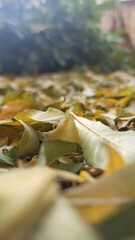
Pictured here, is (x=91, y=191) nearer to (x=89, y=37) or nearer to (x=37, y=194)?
(x=37, y=194)

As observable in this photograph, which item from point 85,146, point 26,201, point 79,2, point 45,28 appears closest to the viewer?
point 26,201

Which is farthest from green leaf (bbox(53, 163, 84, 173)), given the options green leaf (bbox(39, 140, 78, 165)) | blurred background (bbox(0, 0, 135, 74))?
blurred background (bbox(0, 0, 135, 74))

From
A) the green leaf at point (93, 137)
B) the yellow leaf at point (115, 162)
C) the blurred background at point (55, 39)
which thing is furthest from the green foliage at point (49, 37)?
the yellow leaf at point (115, 162)

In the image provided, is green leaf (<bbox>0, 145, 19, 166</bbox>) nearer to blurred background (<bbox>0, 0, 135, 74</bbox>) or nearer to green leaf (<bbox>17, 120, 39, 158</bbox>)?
green leaf (<bbox>17, 120, 39, 158</bbox>)

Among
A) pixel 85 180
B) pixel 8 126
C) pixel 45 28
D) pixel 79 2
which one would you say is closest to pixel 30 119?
pixel 8 126

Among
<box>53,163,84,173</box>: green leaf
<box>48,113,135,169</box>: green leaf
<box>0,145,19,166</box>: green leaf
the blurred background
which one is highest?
the blurred background

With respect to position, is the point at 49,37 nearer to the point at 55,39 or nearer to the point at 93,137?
the point at 55,39
